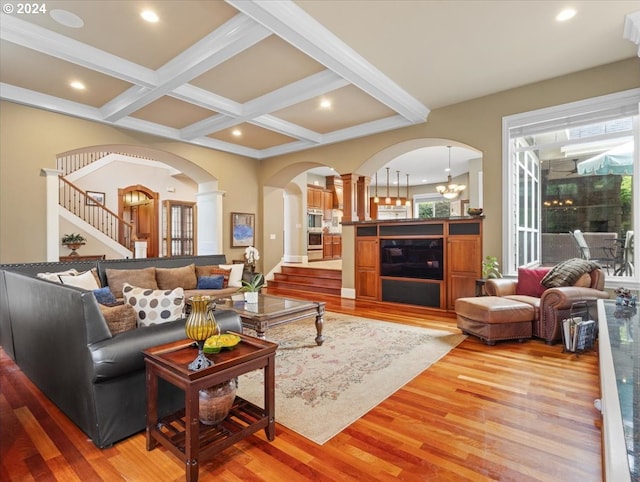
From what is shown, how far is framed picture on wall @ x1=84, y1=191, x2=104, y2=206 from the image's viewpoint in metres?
8.44

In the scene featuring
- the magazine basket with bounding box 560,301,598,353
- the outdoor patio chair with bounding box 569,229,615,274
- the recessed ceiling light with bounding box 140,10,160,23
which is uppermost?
the recessed ceiling light with bounding box 140,10,160,23

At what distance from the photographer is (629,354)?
1.62 m

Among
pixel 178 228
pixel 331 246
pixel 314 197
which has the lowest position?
pixel 331 246

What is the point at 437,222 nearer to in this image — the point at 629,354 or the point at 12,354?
the point at 629,354

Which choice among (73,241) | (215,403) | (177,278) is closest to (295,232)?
(177,278)

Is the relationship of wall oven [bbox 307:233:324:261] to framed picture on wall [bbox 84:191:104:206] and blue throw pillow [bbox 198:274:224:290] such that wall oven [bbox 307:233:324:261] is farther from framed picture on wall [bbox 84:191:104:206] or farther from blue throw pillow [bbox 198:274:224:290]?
framed picture on wall [bbox 84:191:104:206]

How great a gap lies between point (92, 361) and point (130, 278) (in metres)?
2.86

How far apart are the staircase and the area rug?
8.12 feet

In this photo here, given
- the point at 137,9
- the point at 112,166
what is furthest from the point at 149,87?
the point at 112,166

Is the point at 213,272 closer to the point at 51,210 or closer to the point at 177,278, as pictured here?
the point at 177,278

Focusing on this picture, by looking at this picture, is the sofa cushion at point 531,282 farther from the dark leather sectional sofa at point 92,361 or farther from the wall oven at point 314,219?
the wall oven at point 314,219

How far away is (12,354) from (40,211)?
8.40 feet

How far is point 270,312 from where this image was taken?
3.42 m

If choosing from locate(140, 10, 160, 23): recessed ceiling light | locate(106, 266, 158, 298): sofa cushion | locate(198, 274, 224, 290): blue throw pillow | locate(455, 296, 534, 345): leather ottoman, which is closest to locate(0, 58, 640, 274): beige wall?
locate(455, 296, 534, 345): leather ottoman
